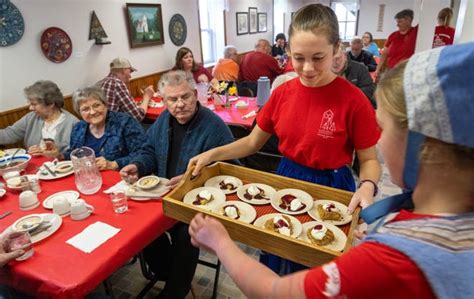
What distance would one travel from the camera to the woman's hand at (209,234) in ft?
2.66

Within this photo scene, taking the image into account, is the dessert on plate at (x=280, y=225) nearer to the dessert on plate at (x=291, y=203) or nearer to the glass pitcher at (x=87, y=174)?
the dessert on plate at (x=291, y=203)

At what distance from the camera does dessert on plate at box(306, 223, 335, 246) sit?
1.07 metres

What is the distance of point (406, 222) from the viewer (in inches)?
20.9

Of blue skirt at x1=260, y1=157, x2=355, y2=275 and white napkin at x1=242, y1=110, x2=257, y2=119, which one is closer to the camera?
blue skirt at x1=260, y1=157, x2=355, y2=275

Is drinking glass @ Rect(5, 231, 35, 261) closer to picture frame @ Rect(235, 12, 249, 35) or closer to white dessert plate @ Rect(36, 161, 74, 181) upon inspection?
white dessert plate @ Rect(36, 161, 74, 181)

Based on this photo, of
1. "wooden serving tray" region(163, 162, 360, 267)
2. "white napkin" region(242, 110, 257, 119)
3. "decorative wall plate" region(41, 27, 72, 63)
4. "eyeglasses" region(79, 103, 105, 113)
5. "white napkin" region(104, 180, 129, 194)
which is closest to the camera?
"wooden serving tray" region(163, 162, 360, 267)

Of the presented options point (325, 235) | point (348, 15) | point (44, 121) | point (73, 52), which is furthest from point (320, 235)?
point (348, 15)

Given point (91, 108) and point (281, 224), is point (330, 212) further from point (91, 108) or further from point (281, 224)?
point (91, 108)

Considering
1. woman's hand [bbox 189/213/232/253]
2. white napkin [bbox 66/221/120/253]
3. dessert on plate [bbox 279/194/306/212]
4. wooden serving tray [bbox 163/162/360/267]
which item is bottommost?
A: white napkin [bbox 66/221/120/253]

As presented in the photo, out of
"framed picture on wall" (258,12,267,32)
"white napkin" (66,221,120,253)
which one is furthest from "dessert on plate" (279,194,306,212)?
"framed picture on wall" (258,12,267,32)

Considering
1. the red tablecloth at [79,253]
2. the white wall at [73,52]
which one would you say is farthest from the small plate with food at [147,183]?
the white wall at [73,52]

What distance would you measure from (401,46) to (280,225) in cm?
463

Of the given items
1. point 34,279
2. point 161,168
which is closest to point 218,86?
point 161,168

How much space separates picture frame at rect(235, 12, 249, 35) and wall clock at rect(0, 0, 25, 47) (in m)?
4.98
